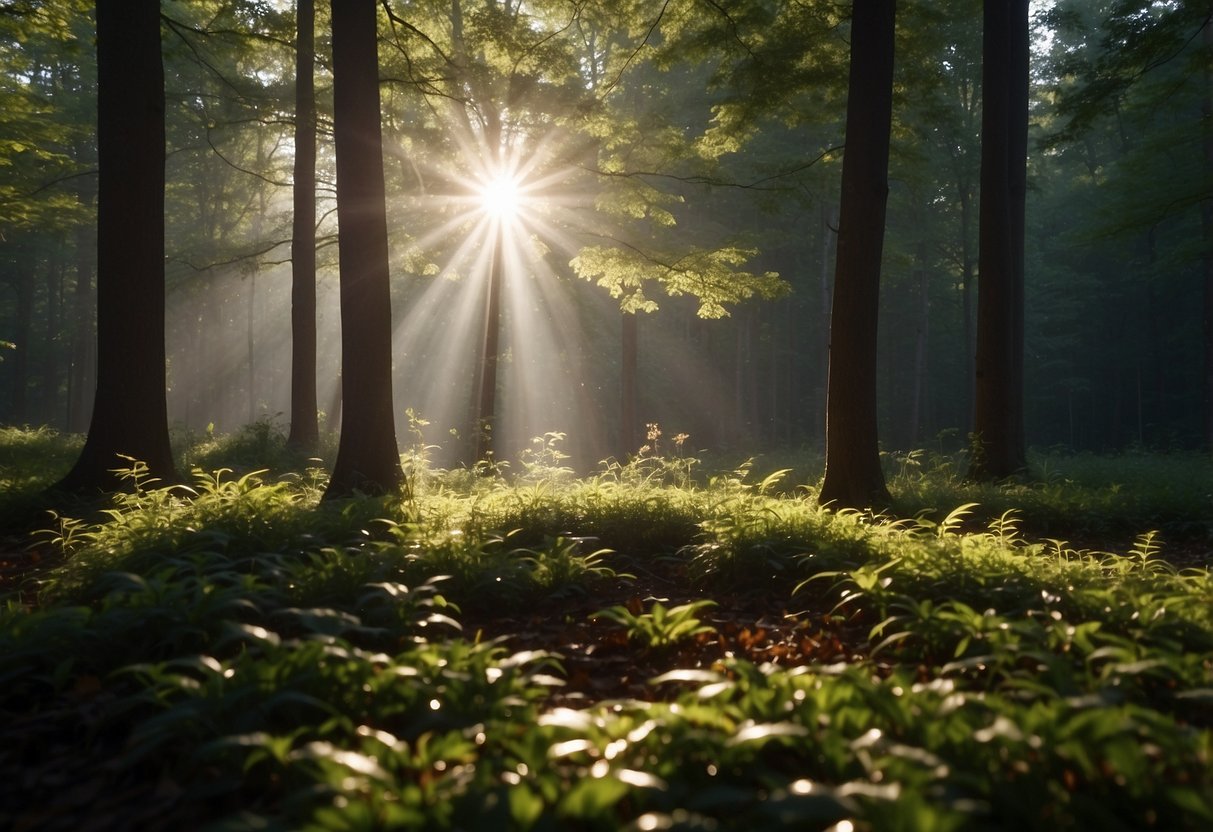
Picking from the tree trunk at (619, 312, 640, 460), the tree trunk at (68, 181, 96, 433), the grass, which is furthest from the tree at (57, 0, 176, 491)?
the tree trunk at (68, 181, 96, 433)

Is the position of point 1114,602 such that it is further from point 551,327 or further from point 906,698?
point 551,327

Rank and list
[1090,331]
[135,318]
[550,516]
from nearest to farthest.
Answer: [550,516] < [135,318] < [1090,331]

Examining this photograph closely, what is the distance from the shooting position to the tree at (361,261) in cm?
808

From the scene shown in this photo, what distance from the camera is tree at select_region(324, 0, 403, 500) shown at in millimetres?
8078

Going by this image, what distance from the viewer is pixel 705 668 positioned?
3908mm

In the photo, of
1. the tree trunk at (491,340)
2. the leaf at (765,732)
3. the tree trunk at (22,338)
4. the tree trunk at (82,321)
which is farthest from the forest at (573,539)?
the tree trunk at (22,338)

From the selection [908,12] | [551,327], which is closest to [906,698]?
[908,12]

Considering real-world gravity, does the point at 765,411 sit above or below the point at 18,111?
below

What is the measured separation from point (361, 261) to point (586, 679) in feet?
18.8

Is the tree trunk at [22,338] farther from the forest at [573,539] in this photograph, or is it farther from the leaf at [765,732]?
the leaf at [765,732]

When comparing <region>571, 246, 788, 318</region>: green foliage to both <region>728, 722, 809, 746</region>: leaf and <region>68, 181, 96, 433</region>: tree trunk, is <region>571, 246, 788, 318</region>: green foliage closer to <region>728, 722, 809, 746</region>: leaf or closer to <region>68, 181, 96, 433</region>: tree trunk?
<region>728, 722, 809, 746</region>: leaf

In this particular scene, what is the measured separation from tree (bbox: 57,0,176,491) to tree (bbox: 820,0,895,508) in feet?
22.1

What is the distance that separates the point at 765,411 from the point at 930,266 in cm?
1058

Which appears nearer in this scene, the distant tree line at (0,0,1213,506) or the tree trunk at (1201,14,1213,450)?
the distant tree line at (0,0,1213,506)
